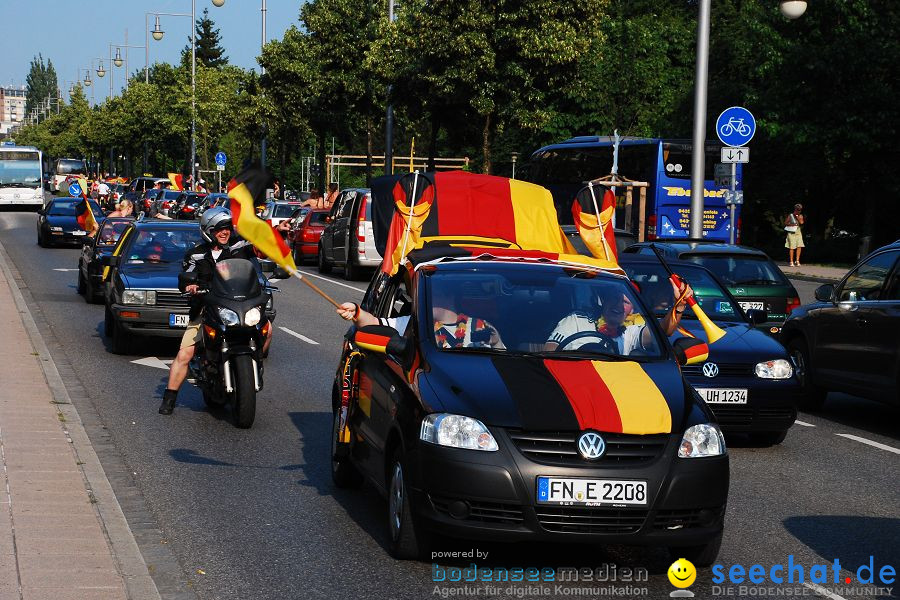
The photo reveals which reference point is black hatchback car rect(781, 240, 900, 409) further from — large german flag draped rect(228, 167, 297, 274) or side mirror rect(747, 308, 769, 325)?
large german flag draped rect(228, 167, 297, 274)

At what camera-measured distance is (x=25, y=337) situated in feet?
56.8

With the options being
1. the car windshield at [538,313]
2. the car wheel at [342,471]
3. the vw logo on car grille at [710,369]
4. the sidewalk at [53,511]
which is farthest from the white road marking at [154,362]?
the car windshield at [538,313]

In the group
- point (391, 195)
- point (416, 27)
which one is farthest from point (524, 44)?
point (391, 195)

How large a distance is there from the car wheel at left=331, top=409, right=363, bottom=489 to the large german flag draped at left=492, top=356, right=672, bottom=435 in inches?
75.6

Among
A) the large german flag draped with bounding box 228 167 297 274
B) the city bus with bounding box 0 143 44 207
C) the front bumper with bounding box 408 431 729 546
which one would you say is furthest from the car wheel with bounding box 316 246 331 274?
the city bus with bounding box 0 143 44 207

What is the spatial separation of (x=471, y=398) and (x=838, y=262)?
38.7 m

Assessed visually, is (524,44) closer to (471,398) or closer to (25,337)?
(25,337)

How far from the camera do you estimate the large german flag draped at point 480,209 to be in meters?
10.4

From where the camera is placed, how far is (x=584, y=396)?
22.0 feet

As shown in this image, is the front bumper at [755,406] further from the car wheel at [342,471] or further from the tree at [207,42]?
the tree at [207,42]

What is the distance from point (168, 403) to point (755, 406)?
16.6 ft

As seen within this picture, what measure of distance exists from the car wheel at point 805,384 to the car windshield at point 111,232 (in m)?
14.7

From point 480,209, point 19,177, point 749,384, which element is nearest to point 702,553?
point 749,384

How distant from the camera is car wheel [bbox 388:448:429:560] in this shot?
6.79 m
